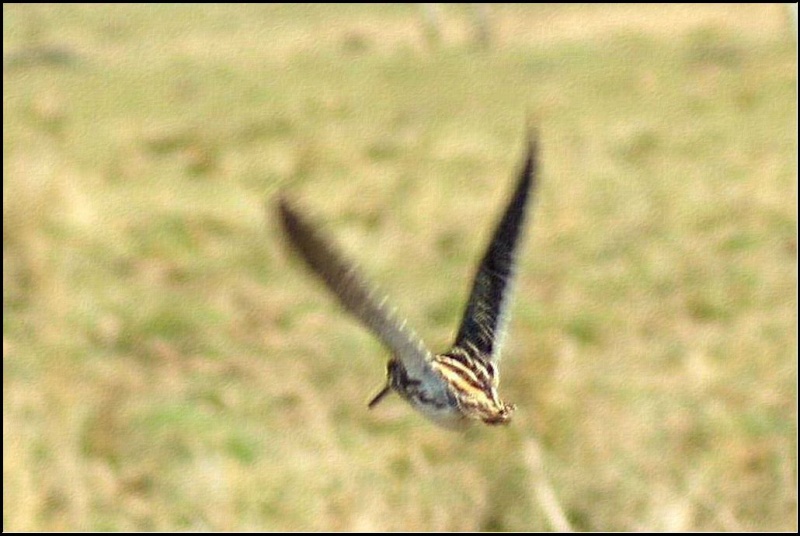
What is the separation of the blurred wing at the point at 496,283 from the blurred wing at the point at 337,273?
0.38 meters

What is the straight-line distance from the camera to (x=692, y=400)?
675 cm

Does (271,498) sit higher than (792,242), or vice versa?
(271,498)

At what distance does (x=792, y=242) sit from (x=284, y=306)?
2.94 m

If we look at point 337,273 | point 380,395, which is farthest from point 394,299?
point 337,273

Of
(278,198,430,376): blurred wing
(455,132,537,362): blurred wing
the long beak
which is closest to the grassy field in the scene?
(278,198,430,376): blurred wing

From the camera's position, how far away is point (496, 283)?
1992mm

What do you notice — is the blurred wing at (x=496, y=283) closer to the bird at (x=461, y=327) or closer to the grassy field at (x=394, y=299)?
the bird at (x=461, y=327)

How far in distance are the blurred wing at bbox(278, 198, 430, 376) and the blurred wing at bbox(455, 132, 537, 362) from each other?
1.24 ft

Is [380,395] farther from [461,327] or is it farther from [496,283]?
[496,283]

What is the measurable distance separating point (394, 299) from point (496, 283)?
6.06 meters

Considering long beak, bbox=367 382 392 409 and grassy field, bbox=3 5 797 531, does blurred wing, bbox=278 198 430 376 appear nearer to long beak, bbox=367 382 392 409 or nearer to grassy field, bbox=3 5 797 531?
grassy field, bbox=3 5 797 531

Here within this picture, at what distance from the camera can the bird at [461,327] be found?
138cm

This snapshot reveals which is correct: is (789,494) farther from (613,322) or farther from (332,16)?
(332,16)

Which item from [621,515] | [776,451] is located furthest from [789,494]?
[621,515]
